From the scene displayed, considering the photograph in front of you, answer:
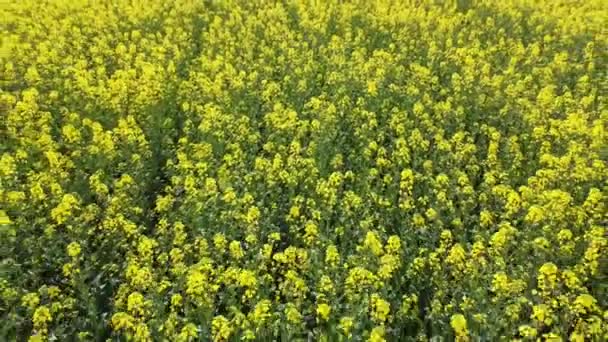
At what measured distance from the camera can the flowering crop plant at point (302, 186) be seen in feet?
16.0

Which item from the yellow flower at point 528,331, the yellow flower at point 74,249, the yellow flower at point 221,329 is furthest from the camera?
the yellow flower at point 74,249

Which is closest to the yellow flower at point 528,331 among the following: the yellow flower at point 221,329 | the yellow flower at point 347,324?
the yellow flower at point 347,324

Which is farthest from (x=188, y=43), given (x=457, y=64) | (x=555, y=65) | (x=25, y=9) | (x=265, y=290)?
(x=265, y=290)

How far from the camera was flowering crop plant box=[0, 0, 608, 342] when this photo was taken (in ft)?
16.0

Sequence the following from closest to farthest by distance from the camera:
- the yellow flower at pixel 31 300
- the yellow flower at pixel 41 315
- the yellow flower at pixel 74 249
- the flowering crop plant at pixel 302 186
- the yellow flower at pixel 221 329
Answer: the yellow flower at pixel 221 329, the yellow flower at pixel 41 315, the yellow flower at pixel 31 300, the flowering crop plant at pixel 302 186, the yellow flower at pixel 74 249

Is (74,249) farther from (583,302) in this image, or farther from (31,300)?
(583,302)

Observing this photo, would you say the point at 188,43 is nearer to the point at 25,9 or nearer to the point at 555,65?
the point at 25,9

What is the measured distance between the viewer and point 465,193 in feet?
21.1

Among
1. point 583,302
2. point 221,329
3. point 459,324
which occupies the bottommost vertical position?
point 221,329

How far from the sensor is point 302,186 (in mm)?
6781

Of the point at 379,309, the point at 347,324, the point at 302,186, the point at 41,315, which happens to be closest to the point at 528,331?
Answer: the point at 379,309

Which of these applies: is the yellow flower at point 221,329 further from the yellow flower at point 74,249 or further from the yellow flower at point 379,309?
the yellow flower at point 74,249

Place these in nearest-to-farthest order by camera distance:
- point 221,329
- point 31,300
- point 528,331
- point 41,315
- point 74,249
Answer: point 528,331, point 221,329, point 41,315, point 31,300, point 74,249

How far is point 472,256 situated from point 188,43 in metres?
8.45
